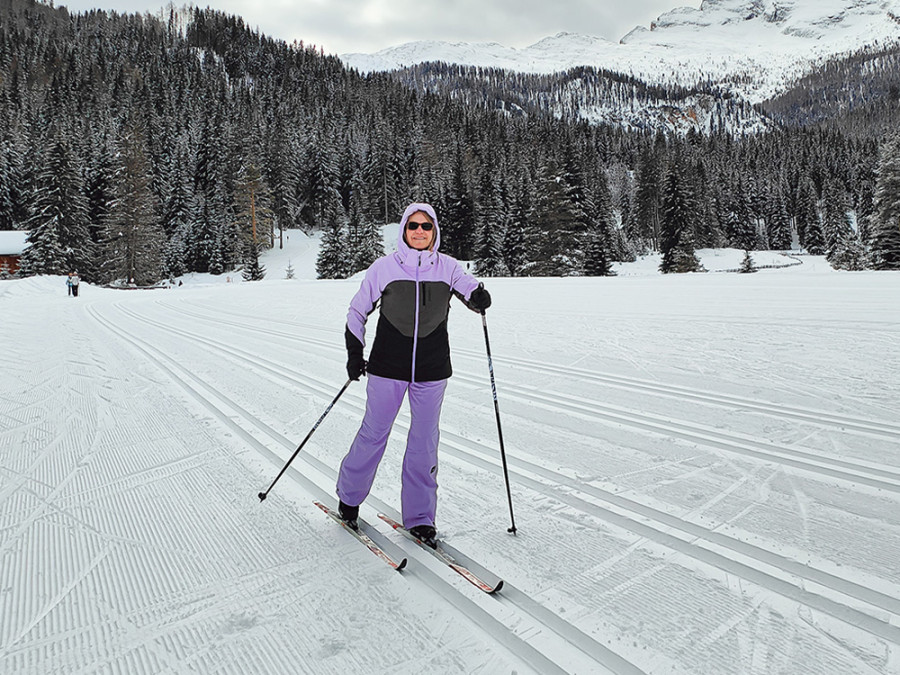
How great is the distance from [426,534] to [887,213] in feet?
114

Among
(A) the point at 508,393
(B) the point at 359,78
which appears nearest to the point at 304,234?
(A) the point at 508,393

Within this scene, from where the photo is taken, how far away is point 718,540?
8.52 feet

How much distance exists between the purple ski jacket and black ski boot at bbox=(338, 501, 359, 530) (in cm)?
76

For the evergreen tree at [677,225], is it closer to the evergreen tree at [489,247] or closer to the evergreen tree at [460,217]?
the evergreen tree at [489,247]

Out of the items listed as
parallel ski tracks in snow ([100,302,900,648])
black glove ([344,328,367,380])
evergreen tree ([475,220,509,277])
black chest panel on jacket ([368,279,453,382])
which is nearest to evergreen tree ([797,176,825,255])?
evergreen tree ([475,220,509,277])

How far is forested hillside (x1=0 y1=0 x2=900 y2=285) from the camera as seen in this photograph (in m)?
38.9

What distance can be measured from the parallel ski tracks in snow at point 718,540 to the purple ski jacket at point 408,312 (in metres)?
1.16

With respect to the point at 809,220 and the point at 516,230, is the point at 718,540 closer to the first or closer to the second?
the point at 516,230

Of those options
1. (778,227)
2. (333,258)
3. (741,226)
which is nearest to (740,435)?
(333,258)

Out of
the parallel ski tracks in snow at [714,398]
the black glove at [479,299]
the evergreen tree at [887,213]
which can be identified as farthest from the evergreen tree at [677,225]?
the black glove at [479,299]

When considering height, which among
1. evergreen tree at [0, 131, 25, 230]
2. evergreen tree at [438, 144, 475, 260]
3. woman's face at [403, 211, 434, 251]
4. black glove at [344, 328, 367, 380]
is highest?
evergreen tree at [0, 131, 25, 230]

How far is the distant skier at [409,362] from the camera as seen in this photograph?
105 inches

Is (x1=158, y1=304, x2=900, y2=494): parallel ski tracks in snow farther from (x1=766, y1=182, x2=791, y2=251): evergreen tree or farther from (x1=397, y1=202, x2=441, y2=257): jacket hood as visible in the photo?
(x1=766, y1=182, x2=791, y2=251): evergreen tree

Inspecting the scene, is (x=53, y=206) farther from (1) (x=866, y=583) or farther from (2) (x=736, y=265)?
(2) (x=736, y=265)
